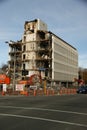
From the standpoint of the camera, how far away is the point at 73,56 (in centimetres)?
13538

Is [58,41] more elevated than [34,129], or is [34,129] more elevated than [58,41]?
[58,41]

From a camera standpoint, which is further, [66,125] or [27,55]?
[27,55]

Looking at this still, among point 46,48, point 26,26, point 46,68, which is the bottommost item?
point 46,68

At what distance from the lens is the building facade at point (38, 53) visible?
340 feet

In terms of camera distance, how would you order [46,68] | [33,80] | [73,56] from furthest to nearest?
[73,56], [46,68], [33,80]

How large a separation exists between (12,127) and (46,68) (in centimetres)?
9175

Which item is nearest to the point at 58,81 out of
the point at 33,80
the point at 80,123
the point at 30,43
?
the point at 30,43

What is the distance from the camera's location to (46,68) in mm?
104625

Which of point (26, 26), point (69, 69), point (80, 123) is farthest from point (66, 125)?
point (69, 69)

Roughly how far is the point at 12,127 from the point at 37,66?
93492 millimetres

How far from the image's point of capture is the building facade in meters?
104

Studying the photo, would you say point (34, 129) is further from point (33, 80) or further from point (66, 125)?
point (33, 80)

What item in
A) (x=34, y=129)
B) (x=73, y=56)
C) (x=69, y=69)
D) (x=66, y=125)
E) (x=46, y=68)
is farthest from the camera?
(x=73, y=56)

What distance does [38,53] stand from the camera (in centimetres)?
10731
